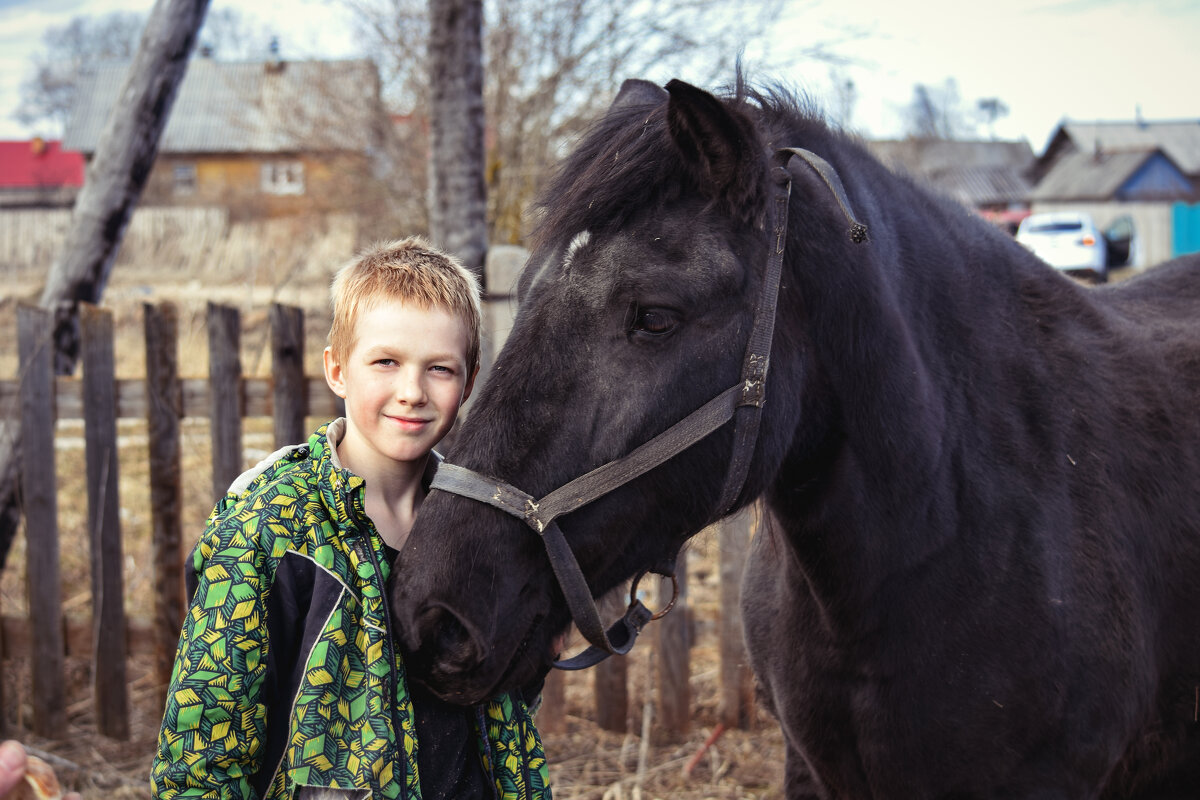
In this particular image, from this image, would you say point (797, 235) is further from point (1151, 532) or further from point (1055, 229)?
point (1055, 229)

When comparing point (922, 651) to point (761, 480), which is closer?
point (761, 480)

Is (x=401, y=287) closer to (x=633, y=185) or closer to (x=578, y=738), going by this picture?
(x=633, y=185)

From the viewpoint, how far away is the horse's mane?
5.83 ft

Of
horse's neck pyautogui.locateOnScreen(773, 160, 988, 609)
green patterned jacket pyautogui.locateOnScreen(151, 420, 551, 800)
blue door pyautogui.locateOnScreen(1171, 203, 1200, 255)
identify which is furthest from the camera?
blue door pyautogui.locateOnScreen(1171, 203, 1200, 255)

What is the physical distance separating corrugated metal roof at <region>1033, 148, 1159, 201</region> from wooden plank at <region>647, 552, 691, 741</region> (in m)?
48.9

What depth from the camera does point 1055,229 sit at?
25.3 meters

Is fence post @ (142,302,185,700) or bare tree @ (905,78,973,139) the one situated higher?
bare tree @ (905,78,973,139)

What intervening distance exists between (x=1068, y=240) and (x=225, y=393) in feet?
81.0

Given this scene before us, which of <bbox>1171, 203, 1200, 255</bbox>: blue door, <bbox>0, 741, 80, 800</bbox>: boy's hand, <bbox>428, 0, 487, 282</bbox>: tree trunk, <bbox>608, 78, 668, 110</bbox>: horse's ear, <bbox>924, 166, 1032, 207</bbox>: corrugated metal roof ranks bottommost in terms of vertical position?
<bbox>0, 741, 80, 800</bbox>: boy's hand

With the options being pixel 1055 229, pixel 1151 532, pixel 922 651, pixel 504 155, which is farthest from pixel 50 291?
pixel 1055 229

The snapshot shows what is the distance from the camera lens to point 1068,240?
24.0 m

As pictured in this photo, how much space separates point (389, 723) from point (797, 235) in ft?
3.98

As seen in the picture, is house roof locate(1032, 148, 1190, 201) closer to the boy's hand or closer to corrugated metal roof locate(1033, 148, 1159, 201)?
corrugated metal roof locate(1033, 148, 1159, 201)

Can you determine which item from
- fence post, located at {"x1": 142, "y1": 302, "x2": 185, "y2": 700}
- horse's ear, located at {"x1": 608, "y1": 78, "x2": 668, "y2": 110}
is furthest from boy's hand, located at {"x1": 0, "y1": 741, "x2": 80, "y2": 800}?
fence post, located at {"x1": 142, "y1": 302, "x2": 185, "y2": 700}
